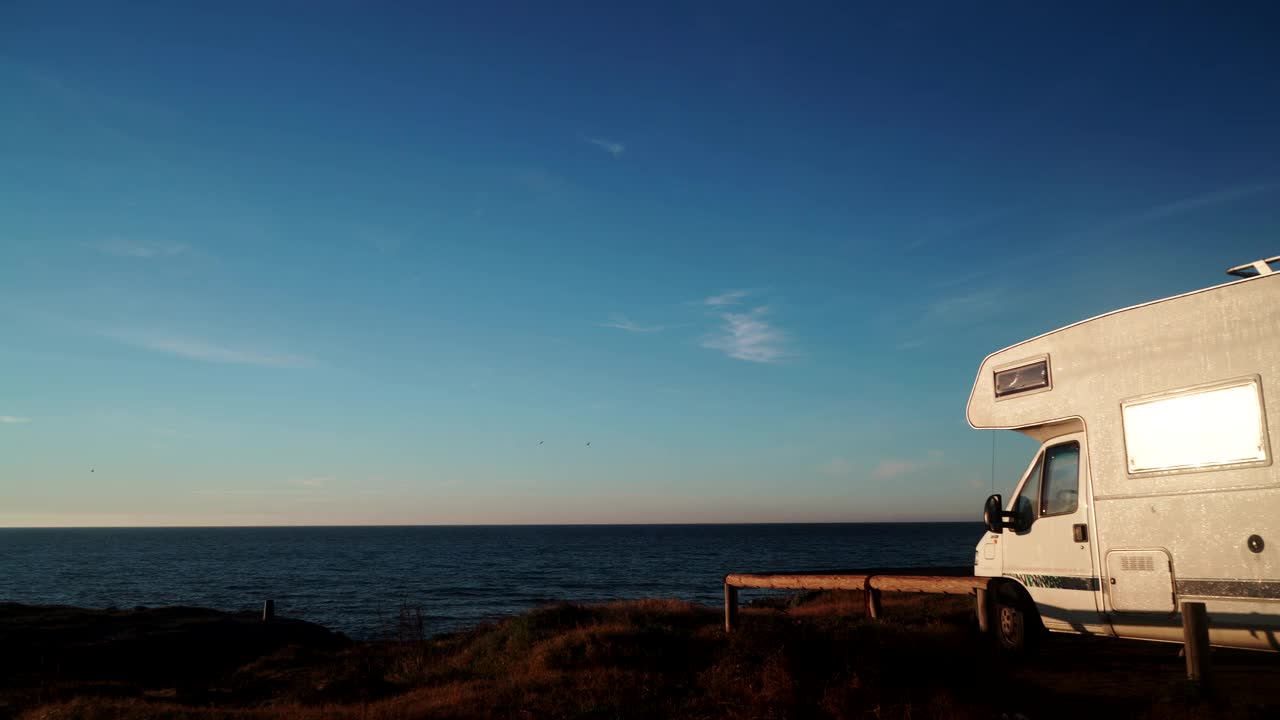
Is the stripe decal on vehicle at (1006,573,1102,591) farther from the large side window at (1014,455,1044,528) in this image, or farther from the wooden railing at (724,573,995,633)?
the large side window at (1014,455,1044,528)

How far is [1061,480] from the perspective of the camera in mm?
8977

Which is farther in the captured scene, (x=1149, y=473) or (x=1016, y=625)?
(x=1016, y=625)

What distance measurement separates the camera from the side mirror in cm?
966

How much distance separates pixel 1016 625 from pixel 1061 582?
0.93m

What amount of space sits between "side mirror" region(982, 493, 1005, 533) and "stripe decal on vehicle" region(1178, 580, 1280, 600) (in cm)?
230

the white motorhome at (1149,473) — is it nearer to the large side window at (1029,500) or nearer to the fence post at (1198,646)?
the large side window at (1029,500)

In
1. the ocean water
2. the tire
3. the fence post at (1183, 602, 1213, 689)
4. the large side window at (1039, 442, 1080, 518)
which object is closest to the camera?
the fence post at (1183, 602, 1213, 689)

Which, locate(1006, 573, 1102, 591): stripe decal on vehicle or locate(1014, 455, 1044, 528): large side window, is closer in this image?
locate(1006, 573, 1102, 591): stripe decal on vehicle

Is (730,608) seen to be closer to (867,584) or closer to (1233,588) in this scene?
(867,584)

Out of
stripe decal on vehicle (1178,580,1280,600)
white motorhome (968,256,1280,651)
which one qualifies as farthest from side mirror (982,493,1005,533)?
stripe decal on vehicle (1178,580,1280,600)

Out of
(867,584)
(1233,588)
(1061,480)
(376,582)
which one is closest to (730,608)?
(867,584)

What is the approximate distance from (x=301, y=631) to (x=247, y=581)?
3912 centimetres

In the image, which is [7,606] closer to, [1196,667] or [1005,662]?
[1005,662]

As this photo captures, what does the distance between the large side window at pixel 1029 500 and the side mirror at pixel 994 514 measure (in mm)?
175
